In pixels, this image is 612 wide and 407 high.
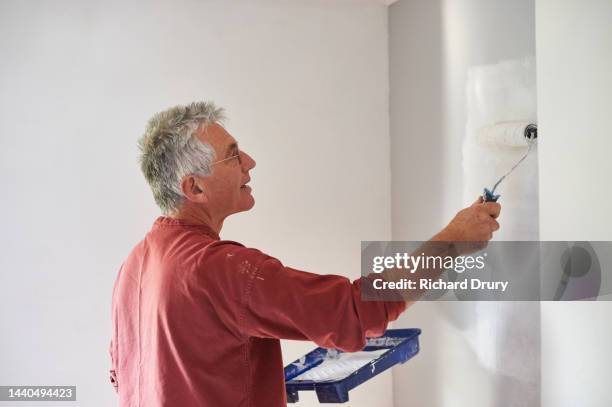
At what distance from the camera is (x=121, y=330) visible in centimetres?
174

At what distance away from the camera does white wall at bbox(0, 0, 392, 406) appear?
10.2 ft

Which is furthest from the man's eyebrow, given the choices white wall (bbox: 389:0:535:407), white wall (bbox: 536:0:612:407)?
white wall (bbox: 389:0:535:407)

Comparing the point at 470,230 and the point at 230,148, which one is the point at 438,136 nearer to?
the point at 230,148

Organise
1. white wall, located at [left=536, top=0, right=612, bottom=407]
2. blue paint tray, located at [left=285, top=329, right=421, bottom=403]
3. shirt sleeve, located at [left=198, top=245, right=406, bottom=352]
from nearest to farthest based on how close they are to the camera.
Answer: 1. shirt sleeve, located at [left=198, top=245, right=406, bottom=352]
2. white wall, located at [left=536, top=0, right=612, bottom=407]
3. blue paint tray, located at [left=285, top=329, right=421, bottom=403]

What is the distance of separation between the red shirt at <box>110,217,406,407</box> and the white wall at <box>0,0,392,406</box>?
156 cm

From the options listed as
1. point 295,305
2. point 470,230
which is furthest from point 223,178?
point 470,230

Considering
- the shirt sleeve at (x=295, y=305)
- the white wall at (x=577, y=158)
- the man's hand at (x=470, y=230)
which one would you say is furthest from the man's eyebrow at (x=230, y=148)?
the white wall at (x=577, y=158)

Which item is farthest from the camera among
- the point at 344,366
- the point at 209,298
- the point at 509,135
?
the point at 509,135

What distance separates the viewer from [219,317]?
1.50 m

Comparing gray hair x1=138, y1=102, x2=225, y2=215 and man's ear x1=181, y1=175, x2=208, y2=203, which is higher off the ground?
gray hair x1=138, y1=102, x2=225, y2=215

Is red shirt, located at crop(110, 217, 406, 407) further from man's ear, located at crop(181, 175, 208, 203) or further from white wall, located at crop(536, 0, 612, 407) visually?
white wall, located at crop(536, 0, 612, 407)

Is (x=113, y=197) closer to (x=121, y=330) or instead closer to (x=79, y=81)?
(x=79, y=81)

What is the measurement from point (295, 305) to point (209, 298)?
0.21 metres

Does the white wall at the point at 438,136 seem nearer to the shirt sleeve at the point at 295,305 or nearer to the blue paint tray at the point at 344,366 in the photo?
the blue paint tray at the point at 344,366
